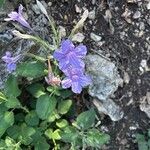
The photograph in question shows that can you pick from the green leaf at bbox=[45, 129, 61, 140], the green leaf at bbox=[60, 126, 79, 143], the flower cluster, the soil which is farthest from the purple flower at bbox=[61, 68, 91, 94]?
the soil

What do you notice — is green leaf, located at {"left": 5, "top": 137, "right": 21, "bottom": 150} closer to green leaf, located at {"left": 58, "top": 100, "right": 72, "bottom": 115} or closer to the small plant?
green leaf, located at {"left": 58, "top": 100, "right": 72, "bottom": 115}

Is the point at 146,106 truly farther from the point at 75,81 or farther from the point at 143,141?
the point at 75,81

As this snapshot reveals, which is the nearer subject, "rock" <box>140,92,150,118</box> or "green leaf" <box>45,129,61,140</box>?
"green leaf" <box>45,129,61,140</box>

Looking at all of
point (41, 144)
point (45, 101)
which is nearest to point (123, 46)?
point (45, 101)

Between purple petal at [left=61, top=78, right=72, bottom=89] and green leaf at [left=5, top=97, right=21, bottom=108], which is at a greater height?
purple petal at [left=61, top=78, right=72, bottom=89]

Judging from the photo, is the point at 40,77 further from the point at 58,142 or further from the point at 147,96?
the point at 147,96

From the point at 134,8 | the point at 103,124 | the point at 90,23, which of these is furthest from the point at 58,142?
the point at 134,8
